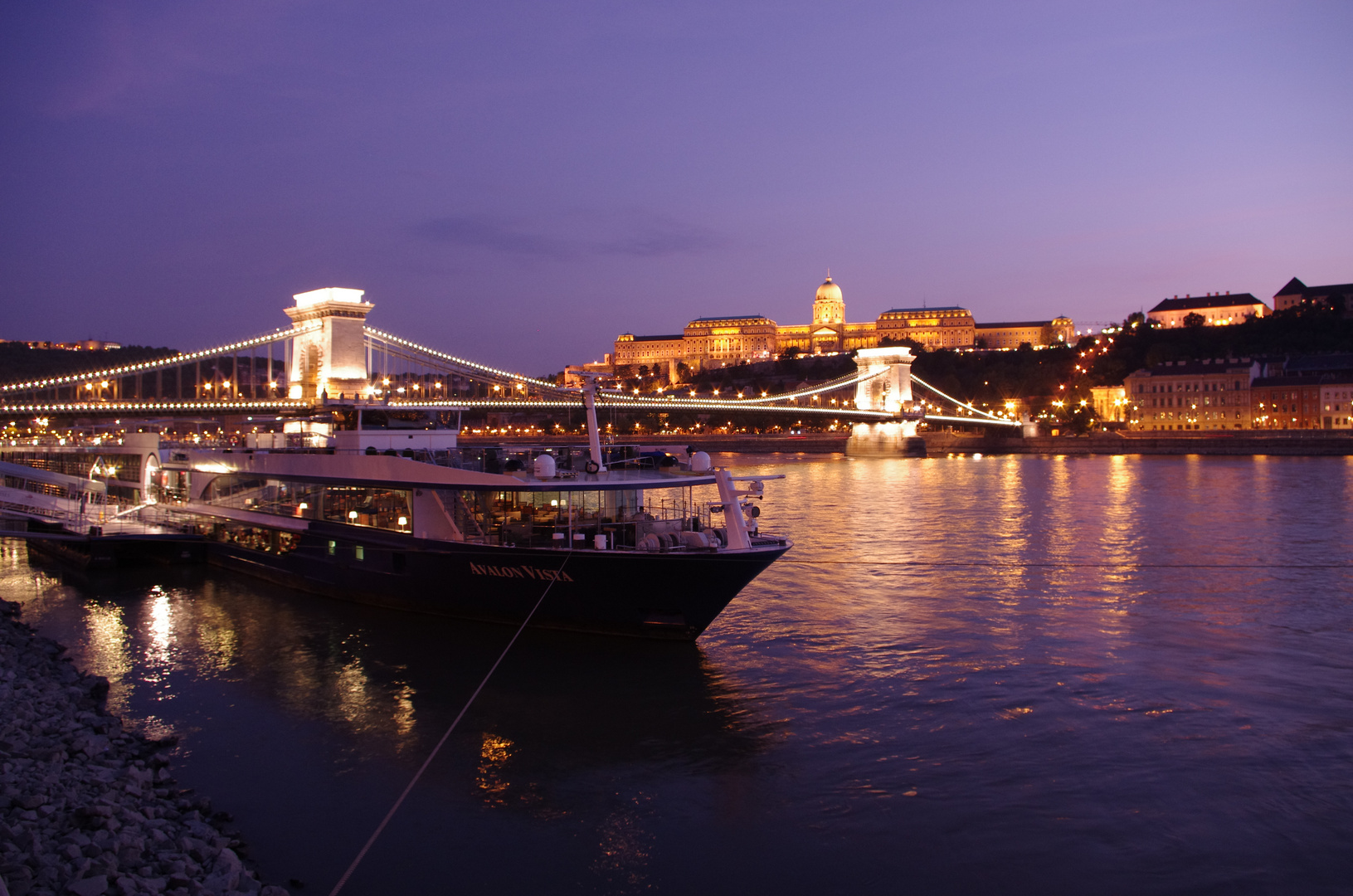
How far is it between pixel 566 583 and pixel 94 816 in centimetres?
636

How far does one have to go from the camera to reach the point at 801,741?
8.66 metres

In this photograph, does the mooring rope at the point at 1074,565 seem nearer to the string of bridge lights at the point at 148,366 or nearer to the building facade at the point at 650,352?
the string of bridge lights at the point at 148,366

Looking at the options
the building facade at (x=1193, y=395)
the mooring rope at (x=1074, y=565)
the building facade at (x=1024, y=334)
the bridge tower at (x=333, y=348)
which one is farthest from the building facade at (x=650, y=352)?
the mooring rope at (x=1074, y=565)

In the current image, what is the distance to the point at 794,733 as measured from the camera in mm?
8891

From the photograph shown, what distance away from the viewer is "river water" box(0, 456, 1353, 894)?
21.0 ft

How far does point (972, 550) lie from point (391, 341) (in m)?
33.1

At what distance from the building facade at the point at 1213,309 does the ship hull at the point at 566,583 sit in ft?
350

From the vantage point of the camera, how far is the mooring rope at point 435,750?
6.15m

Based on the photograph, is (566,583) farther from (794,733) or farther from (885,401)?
(885,401)

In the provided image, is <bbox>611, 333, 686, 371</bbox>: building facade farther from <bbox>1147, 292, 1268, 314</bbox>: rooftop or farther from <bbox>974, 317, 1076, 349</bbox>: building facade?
<bbox>1147, 292, 1268, 314</bbox>: rooftop

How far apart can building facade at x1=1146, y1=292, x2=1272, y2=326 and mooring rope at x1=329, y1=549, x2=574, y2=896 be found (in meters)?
107

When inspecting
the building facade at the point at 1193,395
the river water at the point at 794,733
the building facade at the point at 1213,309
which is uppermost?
the building facade at the point at 1213,309

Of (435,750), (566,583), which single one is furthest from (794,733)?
(566,583)

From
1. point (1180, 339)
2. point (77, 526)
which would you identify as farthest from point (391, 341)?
point (1180, 339)
